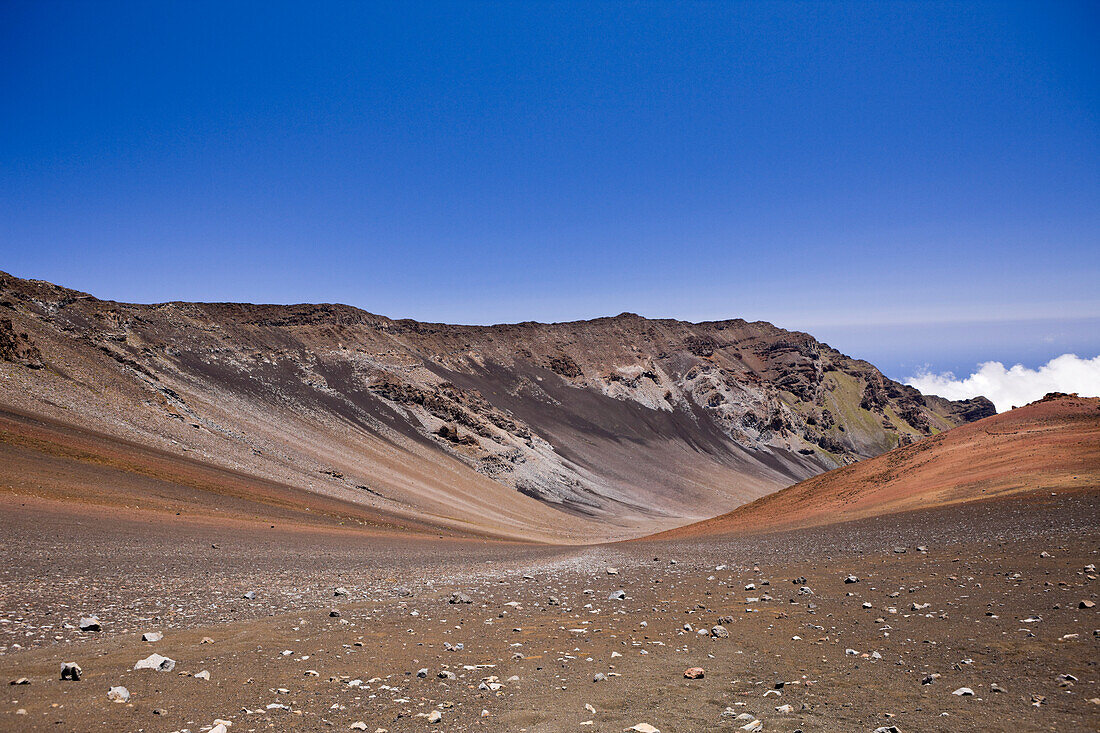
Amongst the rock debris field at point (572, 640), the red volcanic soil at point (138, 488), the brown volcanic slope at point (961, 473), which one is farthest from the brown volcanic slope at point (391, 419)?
the brown volcanic slope at point (961, 473)

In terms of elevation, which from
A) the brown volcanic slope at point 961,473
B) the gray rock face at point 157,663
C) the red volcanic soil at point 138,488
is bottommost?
the red volcanic soil at point 138,488

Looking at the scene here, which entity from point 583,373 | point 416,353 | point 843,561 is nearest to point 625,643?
point 843,561

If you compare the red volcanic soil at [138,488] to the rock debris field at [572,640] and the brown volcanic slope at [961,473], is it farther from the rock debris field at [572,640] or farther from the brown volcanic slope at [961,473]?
the brown volcanic slope at [961,473]

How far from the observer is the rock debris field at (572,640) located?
700 cm

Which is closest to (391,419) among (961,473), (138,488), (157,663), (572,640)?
(138,488)

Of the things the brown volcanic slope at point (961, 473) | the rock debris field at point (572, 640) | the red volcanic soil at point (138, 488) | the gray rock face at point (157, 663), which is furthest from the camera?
the red volcanic soil at point (138, 488)

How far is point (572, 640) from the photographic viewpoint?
10.8 metres

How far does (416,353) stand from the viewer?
375ft

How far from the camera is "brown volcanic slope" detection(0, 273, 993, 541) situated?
36875 mm

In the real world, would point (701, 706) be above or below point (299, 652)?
above

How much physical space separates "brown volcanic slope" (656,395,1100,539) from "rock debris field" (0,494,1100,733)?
5.13m

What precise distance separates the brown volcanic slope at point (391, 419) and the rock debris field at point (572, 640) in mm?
14851

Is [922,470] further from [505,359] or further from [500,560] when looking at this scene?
[505,359]

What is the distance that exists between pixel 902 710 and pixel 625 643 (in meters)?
4.60
